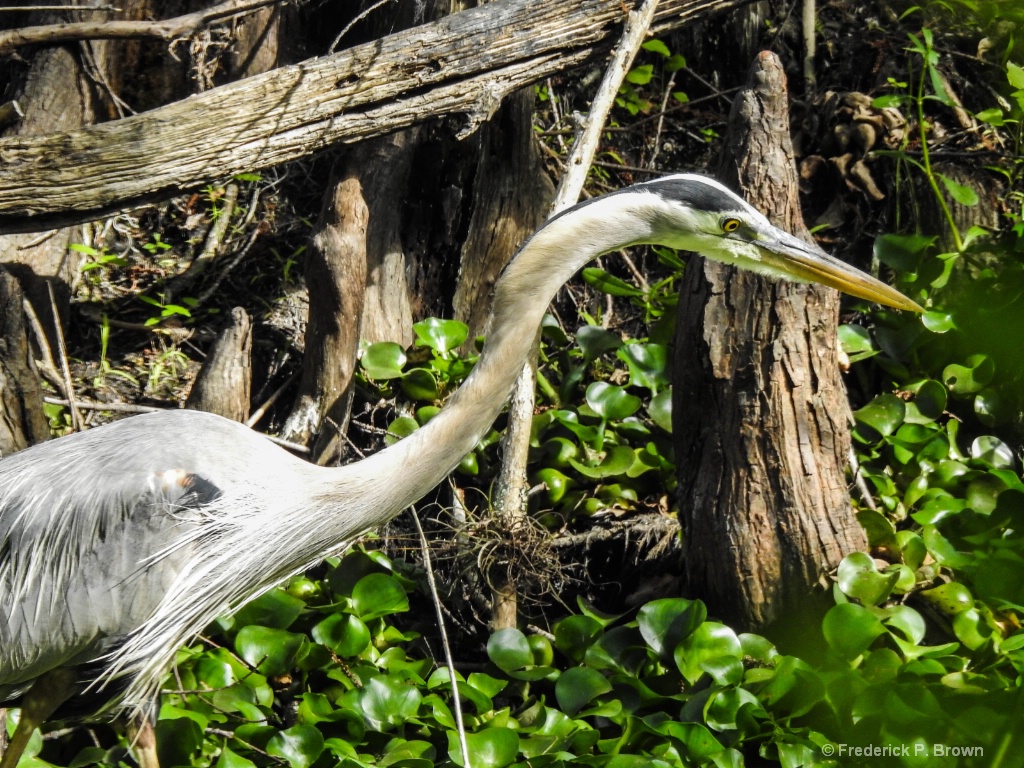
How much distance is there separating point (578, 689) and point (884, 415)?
59.2 inches

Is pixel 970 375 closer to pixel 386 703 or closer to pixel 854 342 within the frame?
pixel 854 342

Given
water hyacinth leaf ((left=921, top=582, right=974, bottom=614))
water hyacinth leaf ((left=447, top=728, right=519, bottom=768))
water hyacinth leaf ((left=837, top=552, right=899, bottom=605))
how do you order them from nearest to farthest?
1. water hyacinth leaf ((left=447, top=728, right=519, bottom=768))
2. water hyacinth leaf ((left=837, top=552, right=899, bottom=605))
3. water hyacinth leaf ((left=921, top=582, right=974, bottom=614))

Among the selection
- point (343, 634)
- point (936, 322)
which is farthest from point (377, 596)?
point (936, 322)

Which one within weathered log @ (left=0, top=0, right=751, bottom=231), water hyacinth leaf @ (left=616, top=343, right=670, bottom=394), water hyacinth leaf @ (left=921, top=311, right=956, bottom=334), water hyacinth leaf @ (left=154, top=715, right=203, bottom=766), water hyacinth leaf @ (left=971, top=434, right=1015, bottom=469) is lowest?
water hyacinth leaf @ (left=154, top=715, right=203, bottom=766)

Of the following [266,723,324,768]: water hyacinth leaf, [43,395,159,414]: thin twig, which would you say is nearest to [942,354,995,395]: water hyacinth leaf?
[266,723,324,768]: water hyacinth leaf

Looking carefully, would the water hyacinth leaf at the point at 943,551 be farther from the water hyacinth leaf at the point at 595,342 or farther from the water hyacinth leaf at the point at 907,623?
the water hyacinth leaf at the point at 595,342

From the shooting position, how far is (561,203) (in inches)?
135

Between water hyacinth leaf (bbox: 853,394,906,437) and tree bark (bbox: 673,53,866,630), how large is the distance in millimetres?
583

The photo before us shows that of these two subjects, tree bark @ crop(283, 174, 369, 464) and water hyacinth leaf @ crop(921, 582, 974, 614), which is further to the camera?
tree bark @ crop(283, 174, 369, 464)

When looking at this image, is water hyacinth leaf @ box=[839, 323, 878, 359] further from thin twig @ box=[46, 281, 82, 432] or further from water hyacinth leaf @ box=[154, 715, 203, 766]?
thin twig @ box=[46, 281, 82, 432]

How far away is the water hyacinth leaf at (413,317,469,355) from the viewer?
3.97 metres

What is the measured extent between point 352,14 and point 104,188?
6.15 ft

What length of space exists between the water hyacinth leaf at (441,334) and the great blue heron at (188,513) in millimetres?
1172

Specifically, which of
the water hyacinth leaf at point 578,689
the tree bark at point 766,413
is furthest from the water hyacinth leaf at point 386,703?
the tree bark at point 766,413
